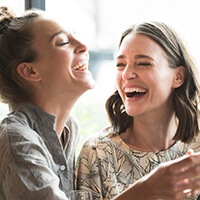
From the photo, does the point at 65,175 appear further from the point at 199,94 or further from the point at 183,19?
the point at 183,19

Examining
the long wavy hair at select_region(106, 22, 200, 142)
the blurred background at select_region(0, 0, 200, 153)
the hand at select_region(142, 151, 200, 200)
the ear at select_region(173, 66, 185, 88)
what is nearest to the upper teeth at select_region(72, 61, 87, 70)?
the long wavy hair at select_region(106, 22, 200, 142)

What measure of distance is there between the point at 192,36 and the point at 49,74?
3.30ft

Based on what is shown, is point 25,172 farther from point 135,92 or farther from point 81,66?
point 135,92

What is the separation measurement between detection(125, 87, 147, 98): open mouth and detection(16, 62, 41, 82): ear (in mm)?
349

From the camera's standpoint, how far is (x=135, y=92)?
1.98 meters

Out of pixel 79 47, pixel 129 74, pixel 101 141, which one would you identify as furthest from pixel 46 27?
pixel 101 141

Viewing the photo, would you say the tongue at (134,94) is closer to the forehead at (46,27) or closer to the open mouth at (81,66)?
the open mouth at (81,66)

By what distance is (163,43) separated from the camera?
199 centimetres

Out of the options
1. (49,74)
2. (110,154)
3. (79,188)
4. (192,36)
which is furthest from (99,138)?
(192,36)

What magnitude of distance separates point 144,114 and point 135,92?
4.0 inches

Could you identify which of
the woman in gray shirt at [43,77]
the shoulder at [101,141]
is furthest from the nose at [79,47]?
the shoulder at [101,141]

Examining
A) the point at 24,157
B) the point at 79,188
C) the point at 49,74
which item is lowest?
the point at 79,188

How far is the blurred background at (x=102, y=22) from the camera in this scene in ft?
8.40

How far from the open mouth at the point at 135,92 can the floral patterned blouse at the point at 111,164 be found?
21 cm
